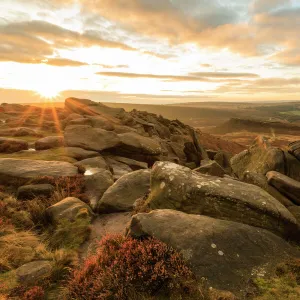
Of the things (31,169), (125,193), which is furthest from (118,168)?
(125,193)

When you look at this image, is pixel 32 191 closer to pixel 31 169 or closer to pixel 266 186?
pixel 31 169

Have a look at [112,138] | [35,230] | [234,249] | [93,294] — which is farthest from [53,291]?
[112,138]

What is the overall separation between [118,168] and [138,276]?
13.8 metres

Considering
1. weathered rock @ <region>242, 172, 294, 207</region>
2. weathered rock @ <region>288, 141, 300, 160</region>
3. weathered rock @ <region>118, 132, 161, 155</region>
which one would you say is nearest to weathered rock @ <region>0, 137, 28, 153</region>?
weathered rock @ <region>118, 132, 161, 155</region>

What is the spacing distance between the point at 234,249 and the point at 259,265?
0.72 metres

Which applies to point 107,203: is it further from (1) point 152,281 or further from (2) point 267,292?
(2) point 267,292

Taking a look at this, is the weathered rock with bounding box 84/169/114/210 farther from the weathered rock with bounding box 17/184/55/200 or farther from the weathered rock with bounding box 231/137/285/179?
the weathered rock with bounding box 231/137/285/179

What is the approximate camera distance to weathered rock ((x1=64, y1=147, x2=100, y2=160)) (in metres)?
20.1

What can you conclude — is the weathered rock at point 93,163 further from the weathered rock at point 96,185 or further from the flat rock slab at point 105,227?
the flat rock slab at point 105,227

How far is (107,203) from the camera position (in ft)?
41.0

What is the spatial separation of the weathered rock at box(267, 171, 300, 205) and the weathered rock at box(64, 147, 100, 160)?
13.2m

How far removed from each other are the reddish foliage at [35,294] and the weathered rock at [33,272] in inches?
22.7

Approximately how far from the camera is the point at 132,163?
69.6ft

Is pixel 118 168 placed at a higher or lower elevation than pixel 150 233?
lower
